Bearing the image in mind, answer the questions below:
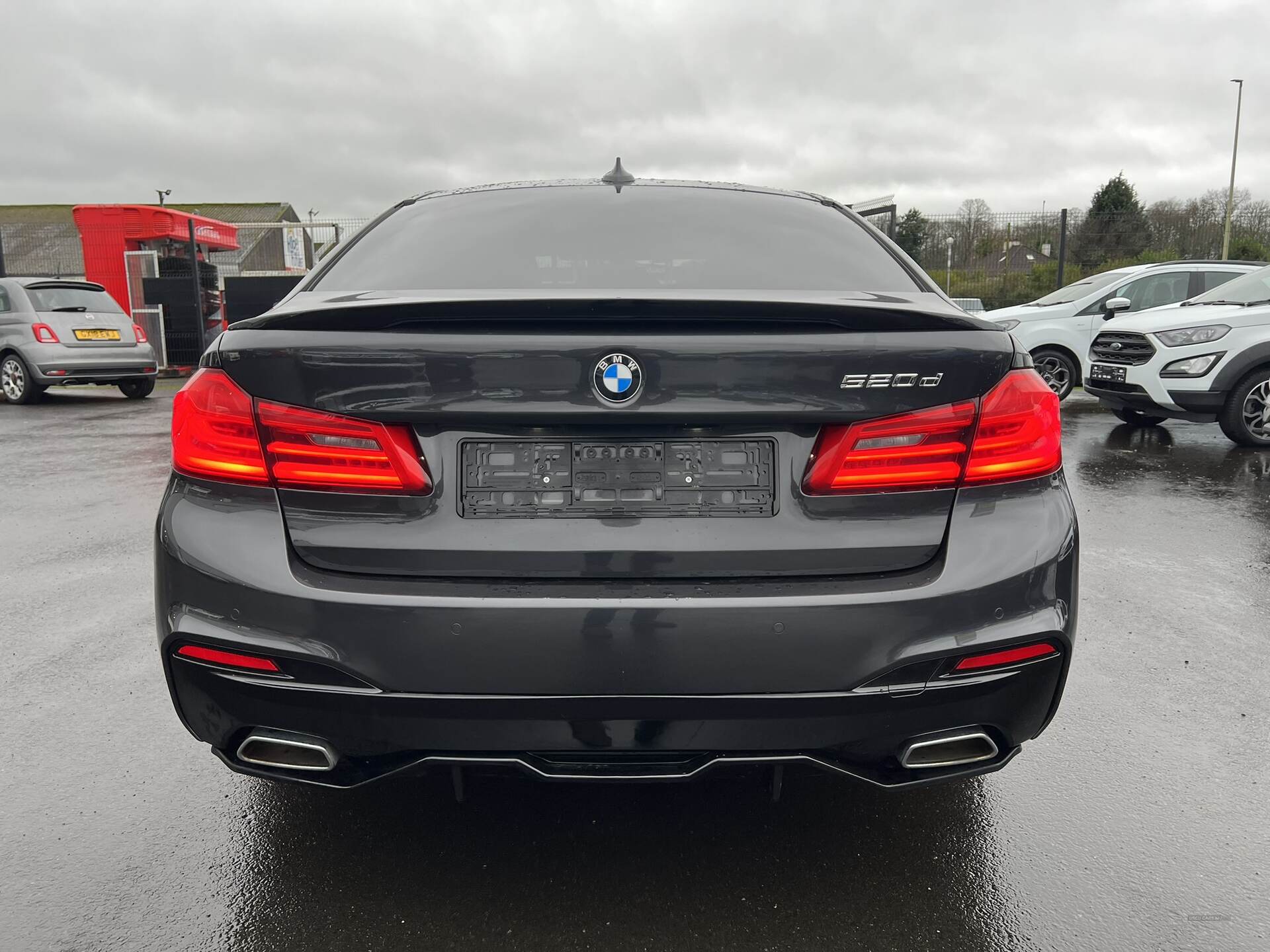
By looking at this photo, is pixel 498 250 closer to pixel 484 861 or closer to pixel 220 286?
pixel 484 861

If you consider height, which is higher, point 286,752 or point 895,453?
point 895,453

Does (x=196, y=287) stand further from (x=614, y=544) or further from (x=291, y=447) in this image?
(x=614, y=544)

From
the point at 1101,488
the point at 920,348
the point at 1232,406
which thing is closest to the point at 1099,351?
the point at 1232,406

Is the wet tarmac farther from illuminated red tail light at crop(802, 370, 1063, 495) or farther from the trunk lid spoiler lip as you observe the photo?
the trunk lid spoiler lip

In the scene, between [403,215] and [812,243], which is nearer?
[812,243]

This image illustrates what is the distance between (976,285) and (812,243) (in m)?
18.4

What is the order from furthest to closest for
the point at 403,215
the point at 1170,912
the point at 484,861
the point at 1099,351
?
the point at 1099,351 < the point at 403,215 < the point at 484,861 < the point at 1170,912

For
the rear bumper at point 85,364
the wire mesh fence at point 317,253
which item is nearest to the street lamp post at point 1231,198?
the wire mesh fence at point 317,253

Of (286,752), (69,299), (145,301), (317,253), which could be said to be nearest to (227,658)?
(286,752)

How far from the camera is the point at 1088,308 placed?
12023 millimetres

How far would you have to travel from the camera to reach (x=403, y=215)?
2.95m

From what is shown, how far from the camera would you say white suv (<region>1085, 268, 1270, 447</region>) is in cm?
849

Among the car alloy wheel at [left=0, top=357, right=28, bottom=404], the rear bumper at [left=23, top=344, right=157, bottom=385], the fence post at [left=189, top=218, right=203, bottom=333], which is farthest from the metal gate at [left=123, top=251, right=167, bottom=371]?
the car alloy wheel at [left=0, top=357, right=28, bottom=404]

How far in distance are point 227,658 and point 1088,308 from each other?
12.2m
